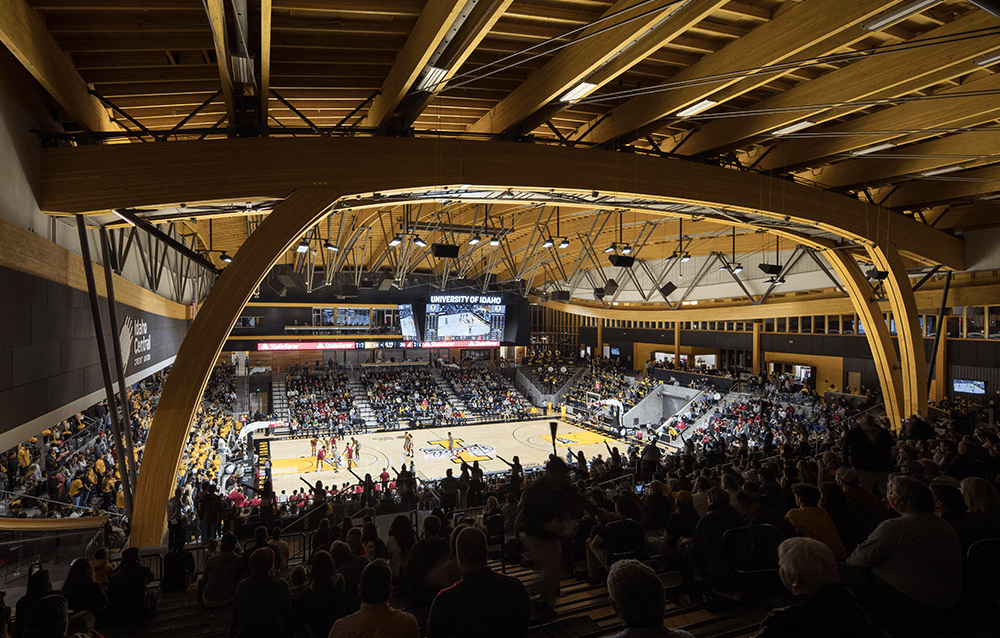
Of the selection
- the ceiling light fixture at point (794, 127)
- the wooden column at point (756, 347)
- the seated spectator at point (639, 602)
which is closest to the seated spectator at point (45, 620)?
the seated spectator at point (639, 602)

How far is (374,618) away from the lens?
2559 mm

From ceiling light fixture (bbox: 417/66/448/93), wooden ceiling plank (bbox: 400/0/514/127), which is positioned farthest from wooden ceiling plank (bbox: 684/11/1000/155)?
ceiling light fixture (bbox: 417/66/448/93)

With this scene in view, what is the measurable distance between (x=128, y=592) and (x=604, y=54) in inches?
267

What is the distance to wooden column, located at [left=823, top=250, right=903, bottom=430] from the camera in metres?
14.2

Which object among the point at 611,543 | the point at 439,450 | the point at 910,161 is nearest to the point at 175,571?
the point at 611,543

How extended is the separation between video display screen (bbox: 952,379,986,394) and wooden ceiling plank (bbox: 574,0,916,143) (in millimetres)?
20228

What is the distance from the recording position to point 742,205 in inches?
402

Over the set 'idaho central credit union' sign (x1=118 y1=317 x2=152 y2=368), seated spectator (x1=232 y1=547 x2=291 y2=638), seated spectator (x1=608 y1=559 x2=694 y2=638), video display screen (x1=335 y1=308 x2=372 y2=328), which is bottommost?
seated spectator (x1=232 y1=547 x2=291 y2=638)

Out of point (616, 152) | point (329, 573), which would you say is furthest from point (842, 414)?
point (329, 573)

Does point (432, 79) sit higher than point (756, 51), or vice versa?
point (756, 51)

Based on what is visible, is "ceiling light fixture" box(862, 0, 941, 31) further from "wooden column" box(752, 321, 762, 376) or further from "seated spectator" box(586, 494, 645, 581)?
"wooden column" box(752, 321, 762, 376)

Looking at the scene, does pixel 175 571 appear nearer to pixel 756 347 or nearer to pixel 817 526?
pixel 817 526

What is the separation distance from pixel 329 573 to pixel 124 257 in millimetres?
10637

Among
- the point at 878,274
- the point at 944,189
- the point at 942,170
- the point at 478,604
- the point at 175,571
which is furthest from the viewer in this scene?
the point at 878,274
